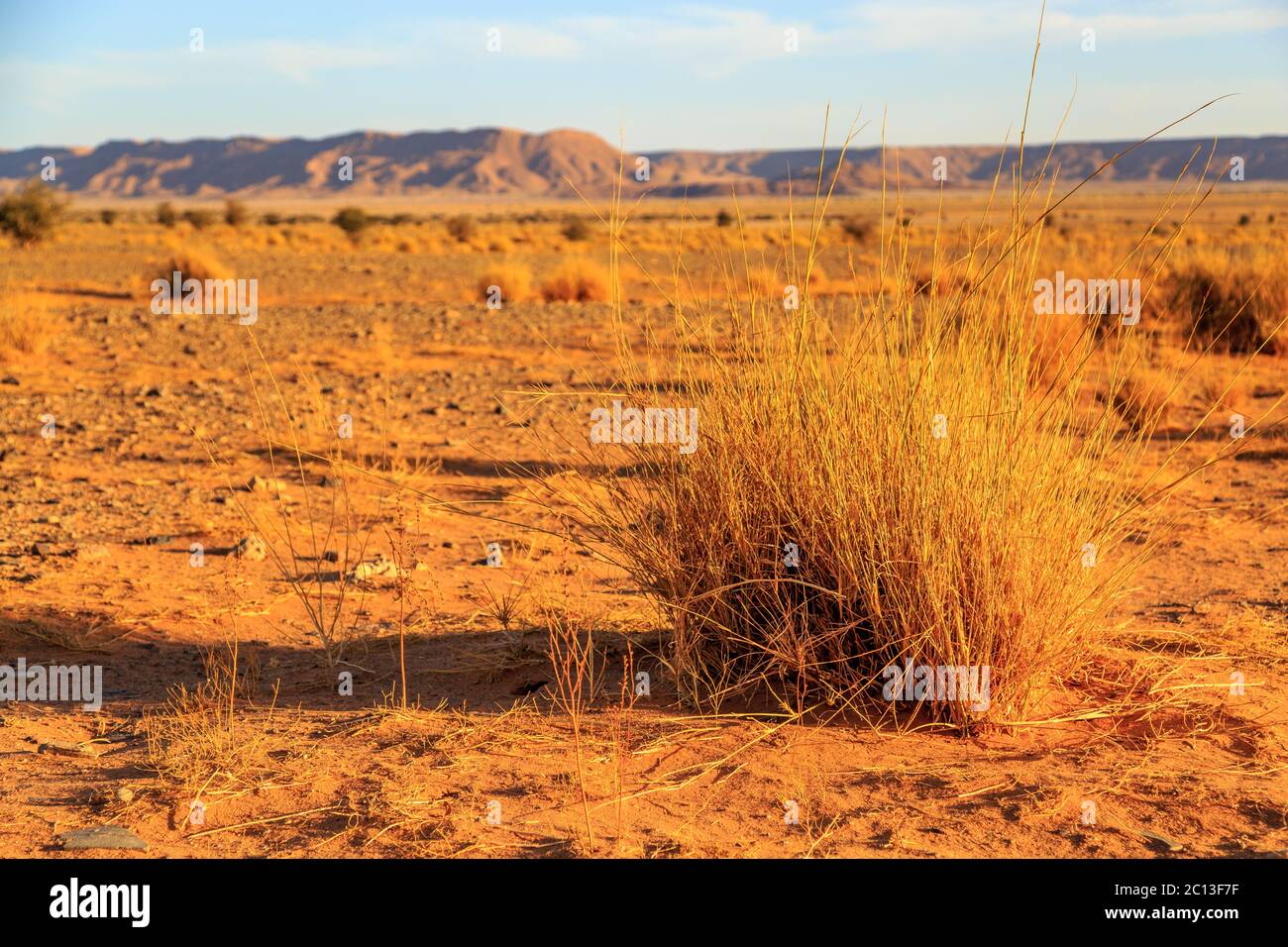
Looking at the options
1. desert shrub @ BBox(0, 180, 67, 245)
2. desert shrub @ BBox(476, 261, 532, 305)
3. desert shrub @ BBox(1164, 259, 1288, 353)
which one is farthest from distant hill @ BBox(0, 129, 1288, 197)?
desert shrub @ BBox(1164, 259, 1288, 353)

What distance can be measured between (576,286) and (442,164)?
150 m

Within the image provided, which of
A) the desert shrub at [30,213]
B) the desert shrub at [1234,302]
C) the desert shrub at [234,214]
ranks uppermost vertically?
the desert shrub at [234,214]

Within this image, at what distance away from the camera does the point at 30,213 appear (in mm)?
27531

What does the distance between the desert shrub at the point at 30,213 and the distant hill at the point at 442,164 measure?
108 m

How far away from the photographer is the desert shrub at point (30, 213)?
27441 millimetres

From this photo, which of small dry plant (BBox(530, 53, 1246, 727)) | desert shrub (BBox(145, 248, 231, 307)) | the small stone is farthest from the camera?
desert shrub (BBox(145, 248, 231, 307))

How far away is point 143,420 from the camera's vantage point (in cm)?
842

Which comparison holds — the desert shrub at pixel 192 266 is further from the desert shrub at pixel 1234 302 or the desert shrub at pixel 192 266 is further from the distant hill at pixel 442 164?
the distant hill at pixel 442 164

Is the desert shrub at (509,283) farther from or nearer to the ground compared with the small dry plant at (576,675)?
farther from the ground

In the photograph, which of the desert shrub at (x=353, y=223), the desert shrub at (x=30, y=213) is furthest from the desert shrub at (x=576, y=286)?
the desert shrub at (x=353, y=223)

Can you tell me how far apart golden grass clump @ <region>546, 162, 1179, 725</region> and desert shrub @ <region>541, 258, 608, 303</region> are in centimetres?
1396

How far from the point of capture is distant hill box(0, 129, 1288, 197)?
142375mm

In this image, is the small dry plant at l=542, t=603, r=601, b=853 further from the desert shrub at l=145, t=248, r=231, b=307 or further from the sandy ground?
the desert shrub at l=145, t=248, r=231, b=307
